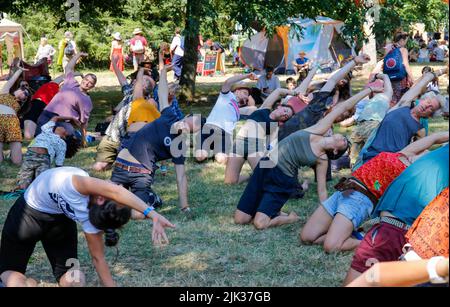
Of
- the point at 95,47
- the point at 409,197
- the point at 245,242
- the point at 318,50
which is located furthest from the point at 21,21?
the point at 409,197

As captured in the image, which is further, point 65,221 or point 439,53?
point 439,53

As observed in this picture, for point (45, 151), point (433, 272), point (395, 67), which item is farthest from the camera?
point (395, 67)

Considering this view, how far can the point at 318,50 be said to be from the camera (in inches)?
1001

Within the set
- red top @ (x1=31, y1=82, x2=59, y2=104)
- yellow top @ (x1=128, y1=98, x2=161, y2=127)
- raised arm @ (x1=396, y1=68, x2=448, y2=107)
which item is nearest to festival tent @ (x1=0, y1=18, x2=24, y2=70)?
red top @ (x1=31, y1=82, x2=59, y2=104)

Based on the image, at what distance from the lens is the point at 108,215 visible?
14.1ft

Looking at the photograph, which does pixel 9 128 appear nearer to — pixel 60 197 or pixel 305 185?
pixel 305 185

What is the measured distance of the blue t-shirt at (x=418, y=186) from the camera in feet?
13.6

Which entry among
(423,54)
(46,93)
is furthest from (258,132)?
(423,54)

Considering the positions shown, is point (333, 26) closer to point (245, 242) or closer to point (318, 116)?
point (318, 116)

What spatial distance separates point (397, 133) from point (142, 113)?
330 centimetres

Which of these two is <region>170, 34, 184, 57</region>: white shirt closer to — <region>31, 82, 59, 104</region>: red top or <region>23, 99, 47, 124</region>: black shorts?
<region>31, 82, 59, 104</region>: red top

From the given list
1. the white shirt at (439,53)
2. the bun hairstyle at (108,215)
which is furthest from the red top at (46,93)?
the white shirt at (439,53)

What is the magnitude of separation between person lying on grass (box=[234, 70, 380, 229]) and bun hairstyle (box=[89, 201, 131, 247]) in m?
2.66

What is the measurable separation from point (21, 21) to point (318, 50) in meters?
13.7
